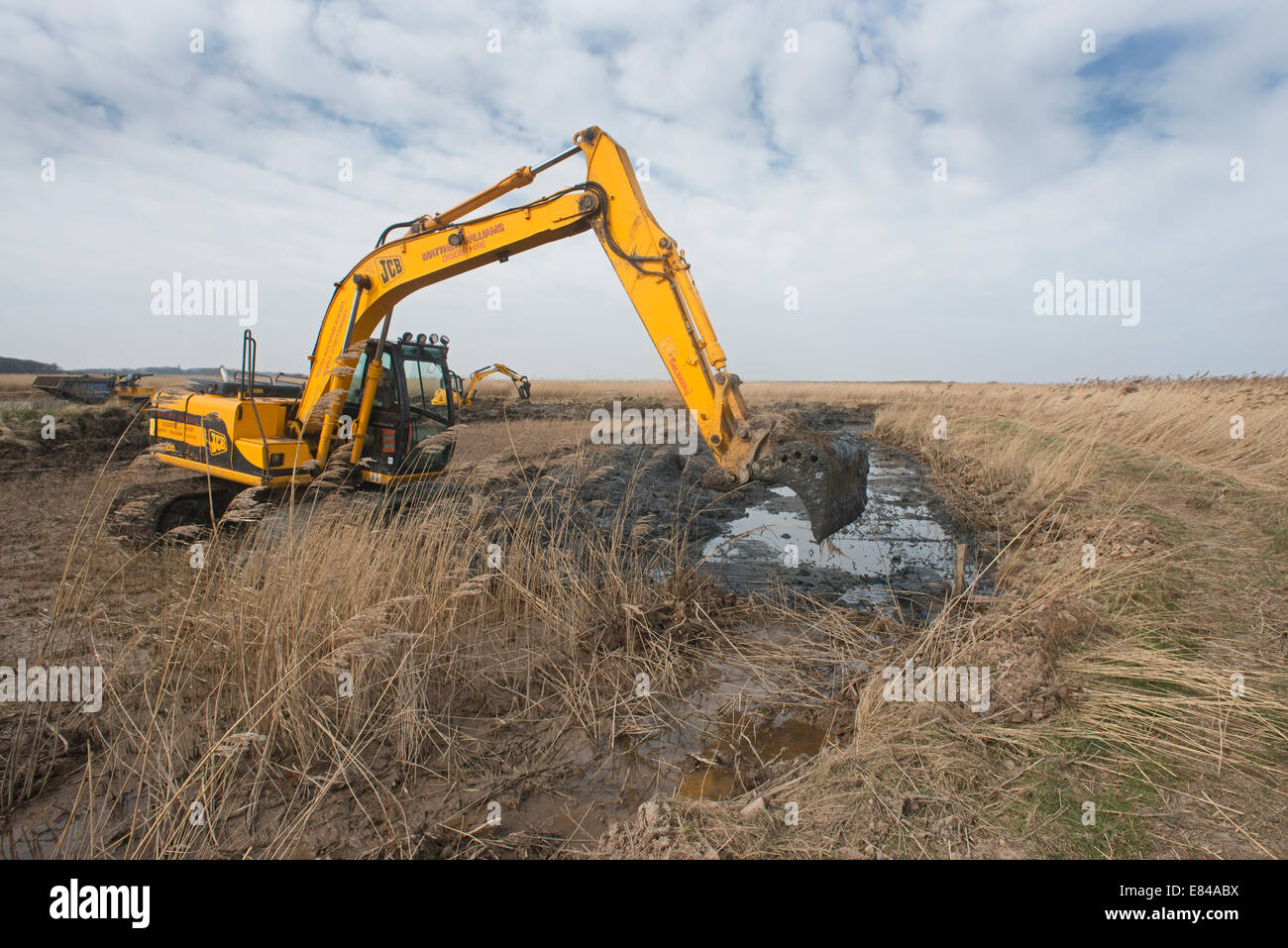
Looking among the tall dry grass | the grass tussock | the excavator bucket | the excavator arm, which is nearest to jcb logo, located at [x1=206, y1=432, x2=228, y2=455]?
the excavator arm

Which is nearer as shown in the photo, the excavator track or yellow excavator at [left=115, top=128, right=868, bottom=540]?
yellow excavator at [left=115, top=128, right=868, bottom=540]

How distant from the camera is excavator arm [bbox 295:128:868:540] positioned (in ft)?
18.0

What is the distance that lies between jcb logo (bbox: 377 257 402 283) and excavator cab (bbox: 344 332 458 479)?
0.79 metres

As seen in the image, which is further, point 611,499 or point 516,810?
point 611,499

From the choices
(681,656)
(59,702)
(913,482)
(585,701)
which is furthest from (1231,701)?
(913,482)

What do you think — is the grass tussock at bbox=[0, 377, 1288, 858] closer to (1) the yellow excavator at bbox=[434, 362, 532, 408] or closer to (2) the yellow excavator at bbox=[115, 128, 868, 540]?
(2) the yellow excavator at bbox=[115, 128, 868, 540]

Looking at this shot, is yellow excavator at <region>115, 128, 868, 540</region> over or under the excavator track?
over

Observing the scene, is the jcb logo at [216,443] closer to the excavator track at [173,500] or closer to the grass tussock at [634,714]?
the excavator track at [173,500]

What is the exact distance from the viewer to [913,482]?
1323cm

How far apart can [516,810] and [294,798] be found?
1.04m

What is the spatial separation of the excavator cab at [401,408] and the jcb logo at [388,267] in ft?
2.58

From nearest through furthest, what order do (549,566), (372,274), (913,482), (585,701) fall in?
(585,701)
(549,566)
(372,274)
(913,482)
